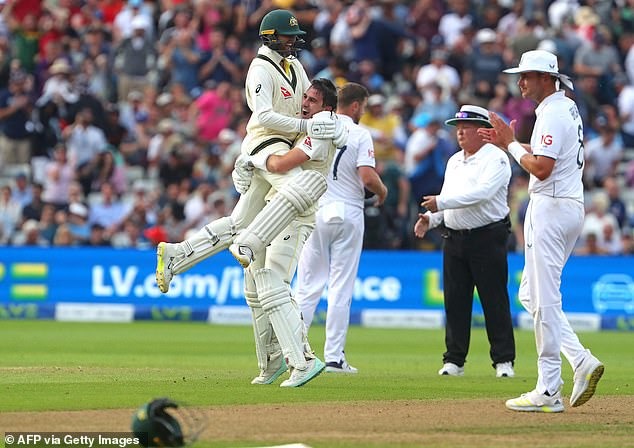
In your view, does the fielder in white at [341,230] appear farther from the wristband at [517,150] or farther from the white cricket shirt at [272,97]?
the wristband at [517,150]

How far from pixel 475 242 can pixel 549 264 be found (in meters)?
3.44

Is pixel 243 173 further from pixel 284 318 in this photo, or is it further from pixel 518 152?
pixel 518 152

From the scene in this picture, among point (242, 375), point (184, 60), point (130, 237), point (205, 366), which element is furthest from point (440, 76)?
point (242, 375)

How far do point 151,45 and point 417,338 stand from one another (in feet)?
37.2

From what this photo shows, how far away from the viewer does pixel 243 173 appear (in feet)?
36.0

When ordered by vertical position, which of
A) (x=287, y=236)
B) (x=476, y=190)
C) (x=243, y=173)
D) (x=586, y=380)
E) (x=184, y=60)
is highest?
(x=184, y=60)

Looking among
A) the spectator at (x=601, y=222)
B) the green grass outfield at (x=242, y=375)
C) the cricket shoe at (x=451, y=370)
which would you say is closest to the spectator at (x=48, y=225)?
the green grass outfield at (x=242, y=375)

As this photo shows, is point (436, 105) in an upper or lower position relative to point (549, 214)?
upper

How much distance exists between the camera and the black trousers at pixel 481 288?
1284 cm

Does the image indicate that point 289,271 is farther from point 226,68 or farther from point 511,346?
point 226,68

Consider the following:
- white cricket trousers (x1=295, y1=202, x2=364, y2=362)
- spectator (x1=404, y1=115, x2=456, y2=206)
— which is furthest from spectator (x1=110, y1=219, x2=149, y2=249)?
white cricket trousers (x1=295, y1=202, x2=364, y2=362)

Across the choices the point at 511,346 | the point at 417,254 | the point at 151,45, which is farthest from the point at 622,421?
the point at 151,45

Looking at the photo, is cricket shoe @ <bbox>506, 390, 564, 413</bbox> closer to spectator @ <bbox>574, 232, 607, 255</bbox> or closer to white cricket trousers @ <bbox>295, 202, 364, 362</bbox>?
white cricket trousers @ <bbox>295, 202, 364, 362</bbox>

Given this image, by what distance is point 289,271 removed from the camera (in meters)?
10.8
